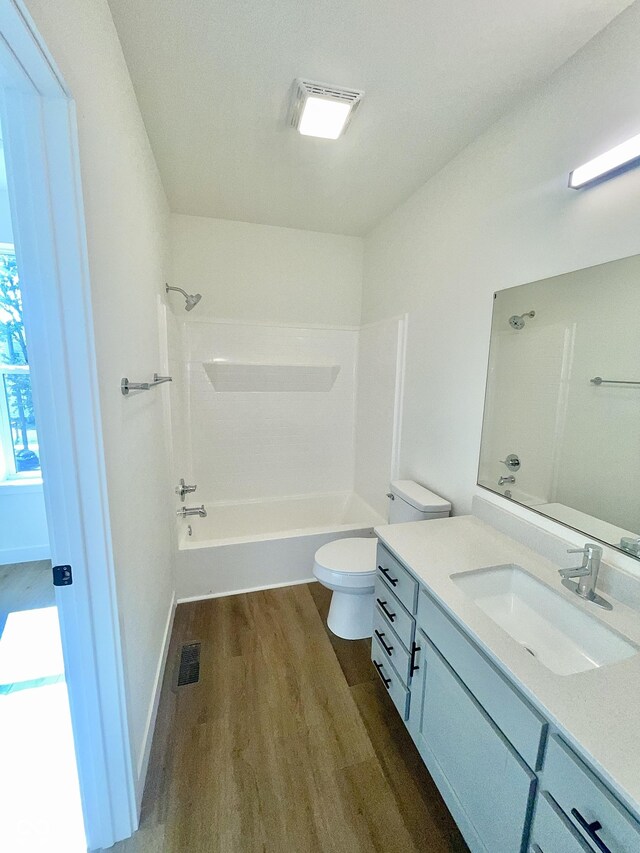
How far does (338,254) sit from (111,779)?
10.7 feet

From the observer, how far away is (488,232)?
5.40 ft

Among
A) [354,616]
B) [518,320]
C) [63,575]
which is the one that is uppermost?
[518,320]

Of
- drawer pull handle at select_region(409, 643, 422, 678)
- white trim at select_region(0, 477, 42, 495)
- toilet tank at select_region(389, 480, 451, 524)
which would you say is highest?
toilet tank at select_region(389, 480, 451, 524)

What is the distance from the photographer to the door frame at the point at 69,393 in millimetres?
769

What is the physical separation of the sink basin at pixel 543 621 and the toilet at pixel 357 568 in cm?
59

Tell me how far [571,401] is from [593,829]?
117 centimetres

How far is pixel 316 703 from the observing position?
1638mm

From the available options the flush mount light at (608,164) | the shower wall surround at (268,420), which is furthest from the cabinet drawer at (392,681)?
the flush mount light at (608,164)

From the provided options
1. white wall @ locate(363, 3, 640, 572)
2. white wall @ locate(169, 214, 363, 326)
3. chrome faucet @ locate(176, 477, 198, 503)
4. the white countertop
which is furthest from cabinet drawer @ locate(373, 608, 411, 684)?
white wall @ locate(169, 214, 363, 326)

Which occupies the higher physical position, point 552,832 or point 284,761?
point 552,832

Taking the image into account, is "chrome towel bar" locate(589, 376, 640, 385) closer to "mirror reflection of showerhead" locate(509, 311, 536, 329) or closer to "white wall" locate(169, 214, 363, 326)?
"mirror reflection of showerhead" locate(509, 311, 536, 329)

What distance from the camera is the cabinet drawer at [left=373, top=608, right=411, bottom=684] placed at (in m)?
1.41

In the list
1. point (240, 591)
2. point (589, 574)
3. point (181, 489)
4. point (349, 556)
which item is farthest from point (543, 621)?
point (181, 489)

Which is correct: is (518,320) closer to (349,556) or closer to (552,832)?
(349,556)
